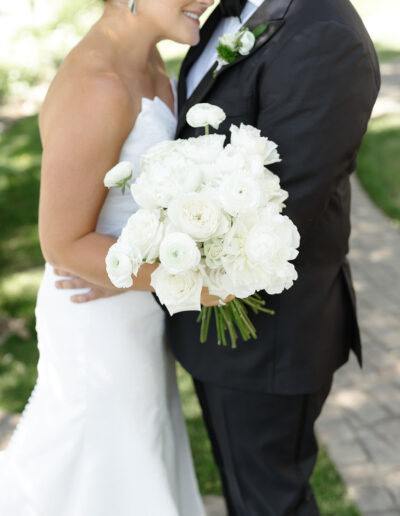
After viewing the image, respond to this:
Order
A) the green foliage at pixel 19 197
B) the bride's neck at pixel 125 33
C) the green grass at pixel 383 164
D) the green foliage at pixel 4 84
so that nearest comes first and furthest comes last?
the bride's neck at pixel 125 33
the green foliage at pixel 19 197
the green grass at pixel 383 164
the green foliage at pixel 4 84

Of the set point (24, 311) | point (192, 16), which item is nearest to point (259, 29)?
point (192, 16)

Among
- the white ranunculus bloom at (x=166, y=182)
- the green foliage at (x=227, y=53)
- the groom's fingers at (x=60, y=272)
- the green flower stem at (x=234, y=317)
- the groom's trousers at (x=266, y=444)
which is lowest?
the groom's trousers at (x=266, y=444)

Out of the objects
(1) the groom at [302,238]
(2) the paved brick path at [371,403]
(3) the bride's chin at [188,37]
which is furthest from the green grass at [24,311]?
(3) the bride's chin at [188,37]

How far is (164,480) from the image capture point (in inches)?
99.5

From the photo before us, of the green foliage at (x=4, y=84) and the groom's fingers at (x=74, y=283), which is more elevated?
the groom's fingers at (x=74, y=283)

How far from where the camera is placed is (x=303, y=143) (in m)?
1.83

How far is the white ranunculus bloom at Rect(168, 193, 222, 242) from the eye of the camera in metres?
1.53

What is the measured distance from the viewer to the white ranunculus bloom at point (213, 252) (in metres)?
1.61

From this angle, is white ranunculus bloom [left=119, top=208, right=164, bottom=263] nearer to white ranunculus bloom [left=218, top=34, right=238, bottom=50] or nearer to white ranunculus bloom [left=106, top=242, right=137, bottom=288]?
white ranunculus bloom [left=106, top=242, right=137, bottom=288]

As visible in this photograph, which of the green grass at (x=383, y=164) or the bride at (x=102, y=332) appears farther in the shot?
the green grass at (x=383, y=164)

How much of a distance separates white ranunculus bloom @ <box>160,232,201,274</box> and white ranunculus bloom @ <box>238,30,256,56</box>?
0.68 meters

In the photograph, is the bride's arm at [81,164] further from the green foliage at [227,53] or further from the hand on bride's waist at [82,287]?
the green foliage at [227,53]

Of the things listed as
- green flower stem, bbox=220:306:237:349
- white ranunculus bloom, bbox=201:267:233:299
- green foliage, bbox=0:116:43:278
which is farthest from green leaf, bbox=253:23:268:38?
green foliage, bbox=0:116:43:278

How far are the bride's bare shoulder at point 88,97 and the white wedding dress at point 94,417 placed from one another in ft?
1.00
